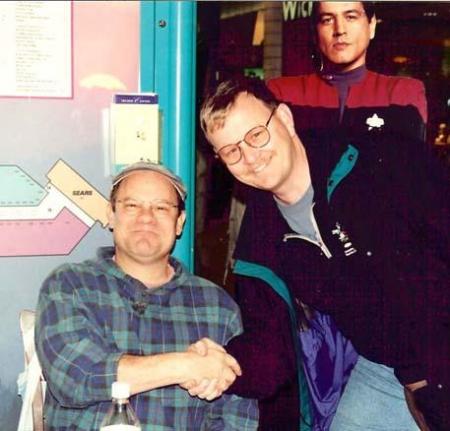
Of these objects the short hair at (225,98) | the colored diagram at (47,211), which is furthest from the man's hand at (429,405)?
the colored diagram at (47,211)

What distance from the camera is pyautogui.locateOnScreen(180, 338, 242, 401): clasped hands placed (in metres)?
2.12

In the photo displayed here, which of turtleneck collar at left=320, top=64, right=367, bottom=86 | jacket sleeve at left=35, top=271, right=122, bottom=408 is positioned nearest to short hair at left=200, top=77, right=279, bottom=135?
turtleneck collar at left=320, top=64, right=367, bottom=86

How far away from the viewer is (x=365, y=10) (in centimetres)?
229

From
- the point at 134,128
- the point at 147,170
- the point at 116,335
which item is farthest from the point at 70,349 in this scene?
the point at 134,128

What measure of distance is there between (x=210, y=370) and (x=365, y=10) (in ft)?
3.76

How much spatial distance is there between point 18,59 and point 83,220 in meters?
0.51

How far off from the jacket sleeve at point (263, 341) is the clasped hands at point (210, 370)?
0.24 ft

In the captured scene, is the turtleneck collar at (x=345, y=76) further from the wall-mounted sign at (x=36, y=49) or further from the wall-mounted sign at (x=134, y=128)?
the wall-mounted sign at (x=36, y=49)

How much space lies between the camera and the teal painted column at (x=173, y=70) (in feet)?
7.64

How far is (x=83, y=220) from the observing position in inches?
92.7

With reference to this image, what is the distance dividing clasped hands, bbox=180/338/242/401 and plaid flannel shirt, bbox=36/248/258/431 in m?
0.06

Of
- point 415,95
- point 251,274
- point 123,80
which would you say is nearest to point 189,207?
point 251,274

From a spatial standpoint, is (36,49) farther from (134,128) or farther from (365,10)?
(365,10)

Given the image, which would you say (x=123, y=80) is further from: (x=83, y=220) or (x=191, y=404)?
(x=191, y=404)
